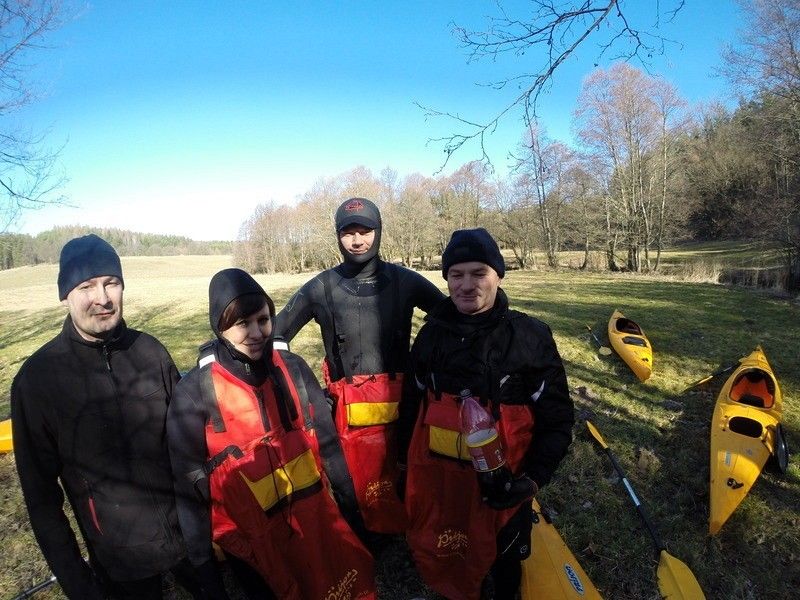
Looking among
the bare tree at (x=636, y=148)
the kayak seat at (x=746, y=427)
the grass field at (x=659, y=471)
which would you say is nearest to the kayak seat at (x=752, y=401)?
the kayak seat at (x=746, y=427)

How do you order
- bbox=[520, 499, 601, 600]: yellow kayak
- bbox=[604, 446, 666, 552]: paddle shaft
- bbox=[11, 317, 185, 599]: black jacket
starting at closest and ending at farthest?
bbox=[11, 317, 185, 599]: black jacket
bbox=[520, 499, 601, 600]: yellow kayak
bbox=[604, 446, 666, 552]: paddle shaft

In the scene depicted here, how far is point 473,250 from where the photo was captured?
2.25 meters

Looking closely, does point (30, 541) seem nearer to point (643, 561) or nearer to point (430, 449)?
point (430, 449)

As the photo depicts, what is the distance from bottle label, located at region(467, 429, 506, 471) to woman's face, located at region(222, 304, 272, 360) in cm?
122

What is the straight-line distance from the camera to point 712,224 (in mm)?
40188

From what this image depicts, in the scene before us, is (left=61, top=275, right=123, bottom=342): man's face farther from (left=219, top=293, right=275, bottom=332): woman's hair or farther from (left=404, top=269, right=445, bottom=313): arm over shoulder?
(left=404, top=269, right=445, bottom=313): arm over shoulder

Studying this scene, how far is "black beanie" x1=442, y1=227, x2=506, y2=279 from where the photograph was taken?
7.36 ft

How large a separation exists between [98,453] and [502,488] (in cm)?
216

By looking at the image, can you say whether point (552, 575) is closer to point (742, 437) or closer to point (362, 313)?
point (362, 313)

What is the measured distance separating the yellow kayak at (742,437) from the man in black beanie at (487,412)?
283 cm

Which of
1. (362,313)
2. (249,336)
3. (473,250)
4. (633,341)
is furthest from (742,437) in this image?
(249,336)

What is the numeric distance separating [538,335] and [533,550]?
6.82ft

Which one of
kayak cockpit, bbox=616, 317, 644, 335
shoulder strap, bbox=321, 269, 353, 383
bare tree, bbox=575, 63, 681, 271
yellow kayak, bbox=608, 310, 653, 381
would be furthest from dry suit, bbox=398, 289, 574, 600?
bare tree, bbox=575, 63, 681, 271

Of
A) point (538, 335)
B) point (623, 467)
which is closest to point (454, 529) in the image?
point (538, 335)
